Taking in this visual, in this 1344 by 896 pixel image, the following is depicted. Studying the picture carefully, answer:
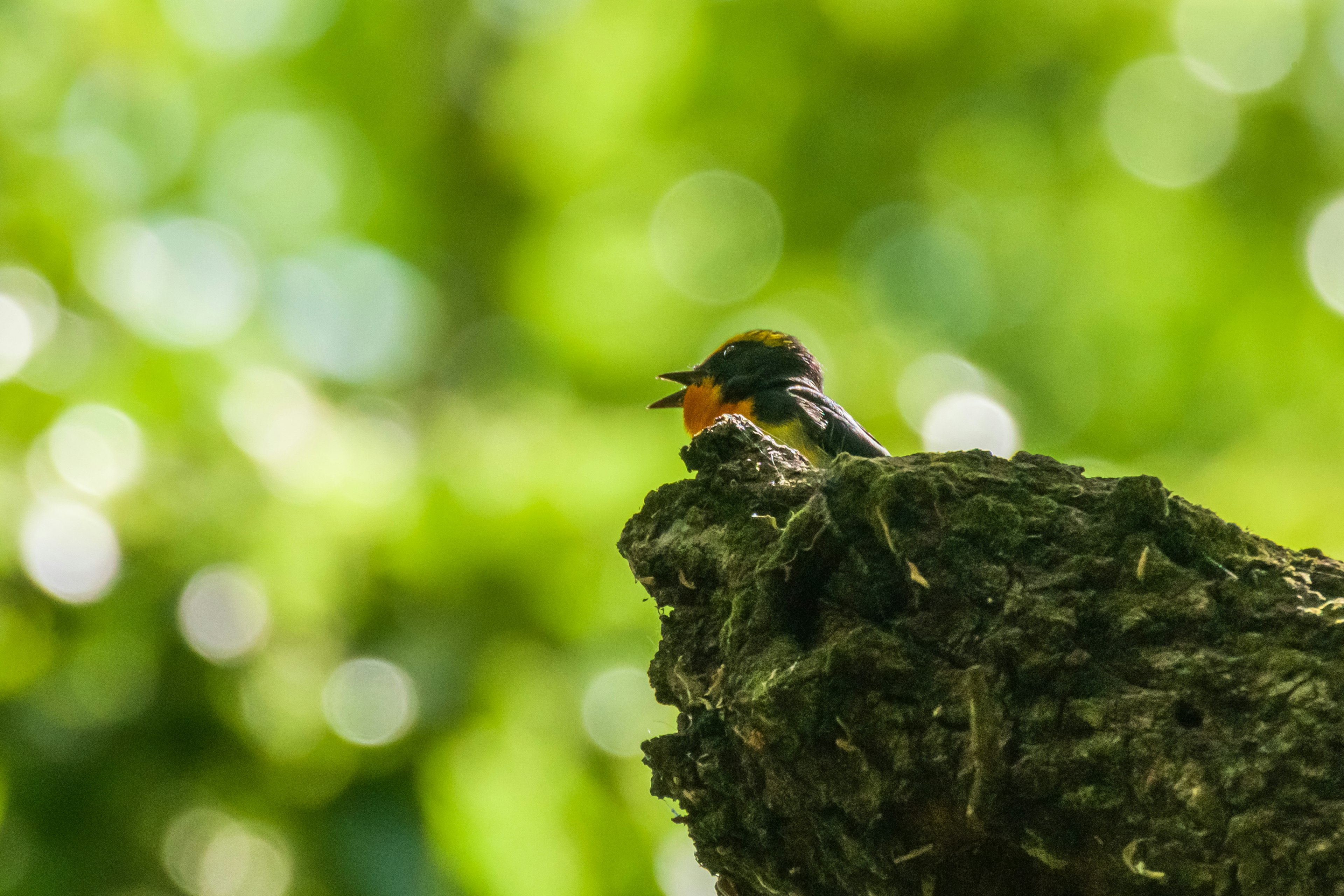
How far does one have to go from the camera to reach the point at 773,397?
586 centimetres

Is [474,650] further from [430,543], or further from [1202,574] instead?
[1202,574]

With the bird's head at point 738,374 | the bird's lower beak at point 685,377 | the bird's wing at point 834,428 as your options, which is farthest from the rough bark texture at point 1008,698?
the bird's lower beak at point 685,377

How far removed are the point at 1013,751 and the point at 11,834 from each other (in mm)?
6376

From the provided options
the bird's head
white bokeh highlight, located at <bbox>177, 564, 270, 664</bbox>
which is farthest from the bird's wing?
white bokeh highlight, located at <bbox>177, 564, 270, 664</bbox>

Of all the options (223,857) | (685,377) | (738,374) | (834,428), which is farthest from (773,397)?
(223,857)

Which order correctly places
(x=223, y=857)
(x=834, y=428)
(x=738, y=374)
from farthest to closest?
1. (x=223, y=857)
2. (x=738, y=374)
3. (x=834, y=428)

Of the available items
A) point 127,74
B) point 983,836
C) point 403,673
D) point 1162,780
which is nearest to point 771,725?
point 983,836

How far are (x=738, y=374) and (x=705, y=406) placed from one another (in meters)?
0.28

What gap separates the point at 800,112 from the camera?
10039 millimetres

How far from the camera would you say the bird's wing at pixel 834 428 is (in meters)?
5.43

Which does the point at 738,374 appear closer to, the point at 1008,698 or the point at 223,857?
the point at 1008,698

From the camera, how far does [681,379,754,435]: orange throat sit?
6.10 metres

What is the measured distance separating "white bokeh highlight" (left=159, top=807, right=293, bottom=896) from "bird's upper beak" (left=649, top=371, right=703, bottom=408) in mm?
3680

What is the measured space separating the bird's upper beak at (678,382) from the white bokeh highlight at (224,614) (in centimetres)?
298
